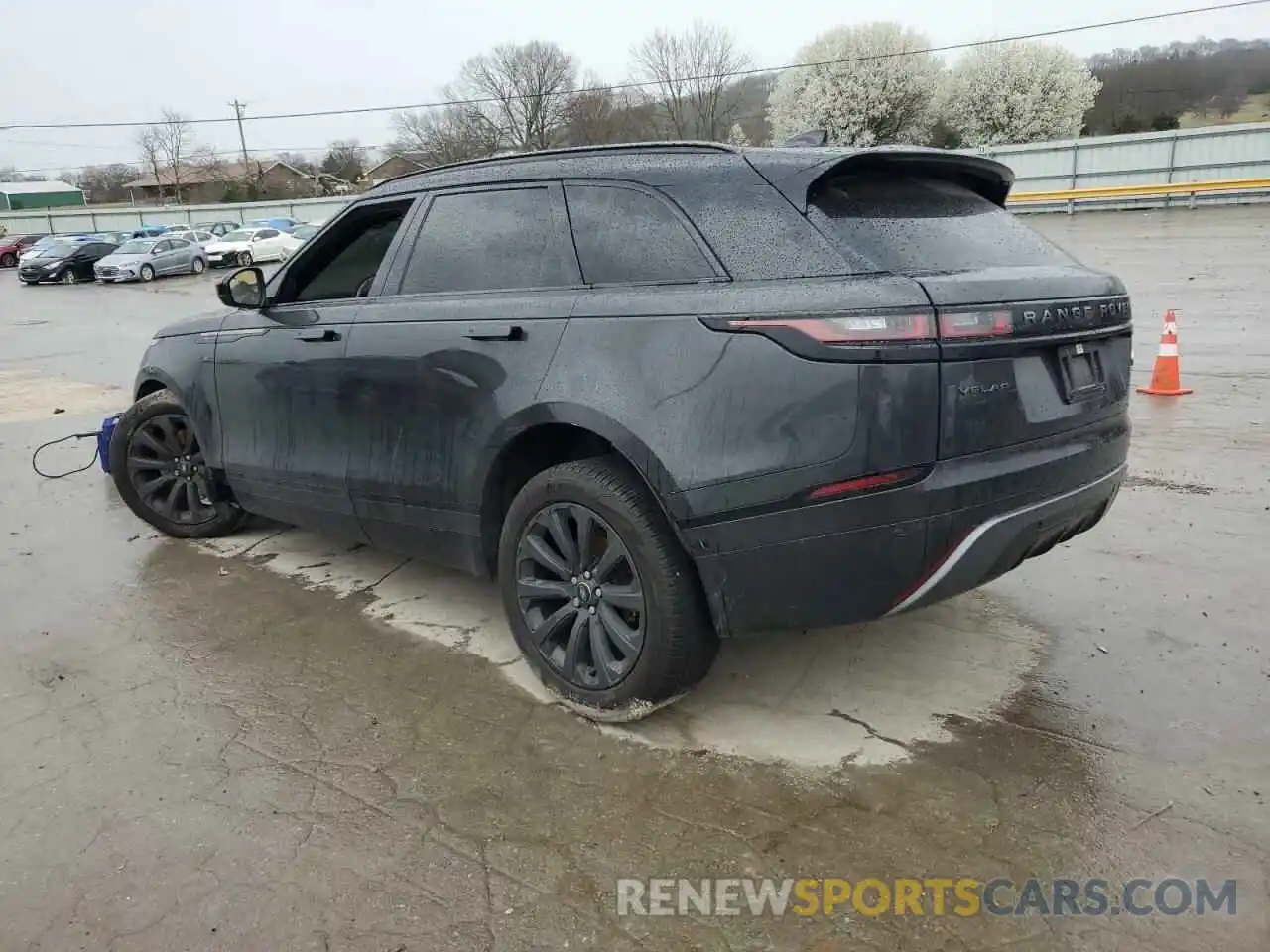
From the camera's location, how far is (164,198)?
289 feet

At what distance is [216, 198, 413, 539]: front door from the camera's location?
4.00 metres

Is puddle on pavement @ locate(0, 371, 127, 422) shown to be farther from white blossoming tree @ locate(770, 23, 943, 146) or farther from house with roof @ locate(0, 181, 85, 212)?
house with roof @ locate(0, 181, 85, 212)

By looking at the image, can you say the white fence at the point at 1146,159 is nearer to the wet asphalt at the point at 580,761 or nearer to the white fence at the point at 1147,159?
the white fence at the point at 1147,159

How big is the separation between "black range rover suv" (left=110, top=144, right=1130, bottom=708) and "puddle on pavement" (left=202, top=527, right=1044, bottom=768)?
0.28 m

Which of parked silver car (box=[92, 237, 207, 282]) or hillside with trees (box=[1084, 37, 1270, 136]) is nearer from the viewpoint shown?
parked silver car (box=[92, 237, 207, 282])

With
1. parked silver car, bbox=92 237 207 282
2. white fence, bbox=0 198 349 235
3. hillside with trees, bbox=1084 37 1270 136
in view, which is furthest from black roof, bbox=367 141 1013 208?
white fence, bbox=0 198 349 235

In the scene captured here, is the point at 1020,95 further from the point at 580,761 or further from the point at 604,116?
the point at 580,761

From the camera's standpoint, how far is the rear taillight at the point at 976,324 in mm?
2541

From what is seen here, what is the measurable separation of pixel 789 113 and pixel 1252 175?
27555mm

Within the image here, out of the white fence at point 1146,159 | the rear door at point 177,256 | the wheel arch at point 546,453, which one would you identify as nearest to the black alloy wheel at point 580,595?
the wheel arch at point 546,453

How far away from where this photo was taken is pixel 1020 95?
4647 cm

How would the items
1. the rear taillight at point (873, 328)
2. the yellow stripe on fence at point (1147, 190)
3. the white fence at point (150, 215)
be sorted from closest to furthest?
the rear taillight at point (873, 328)
the yellow stripe on fence at point (1147, 190)
the white fence at point (150, 215)

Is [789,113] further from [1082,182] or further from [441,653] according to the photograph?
[441,653]

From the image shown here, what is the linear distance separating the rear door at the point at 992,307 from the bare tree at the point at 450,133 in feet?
205
